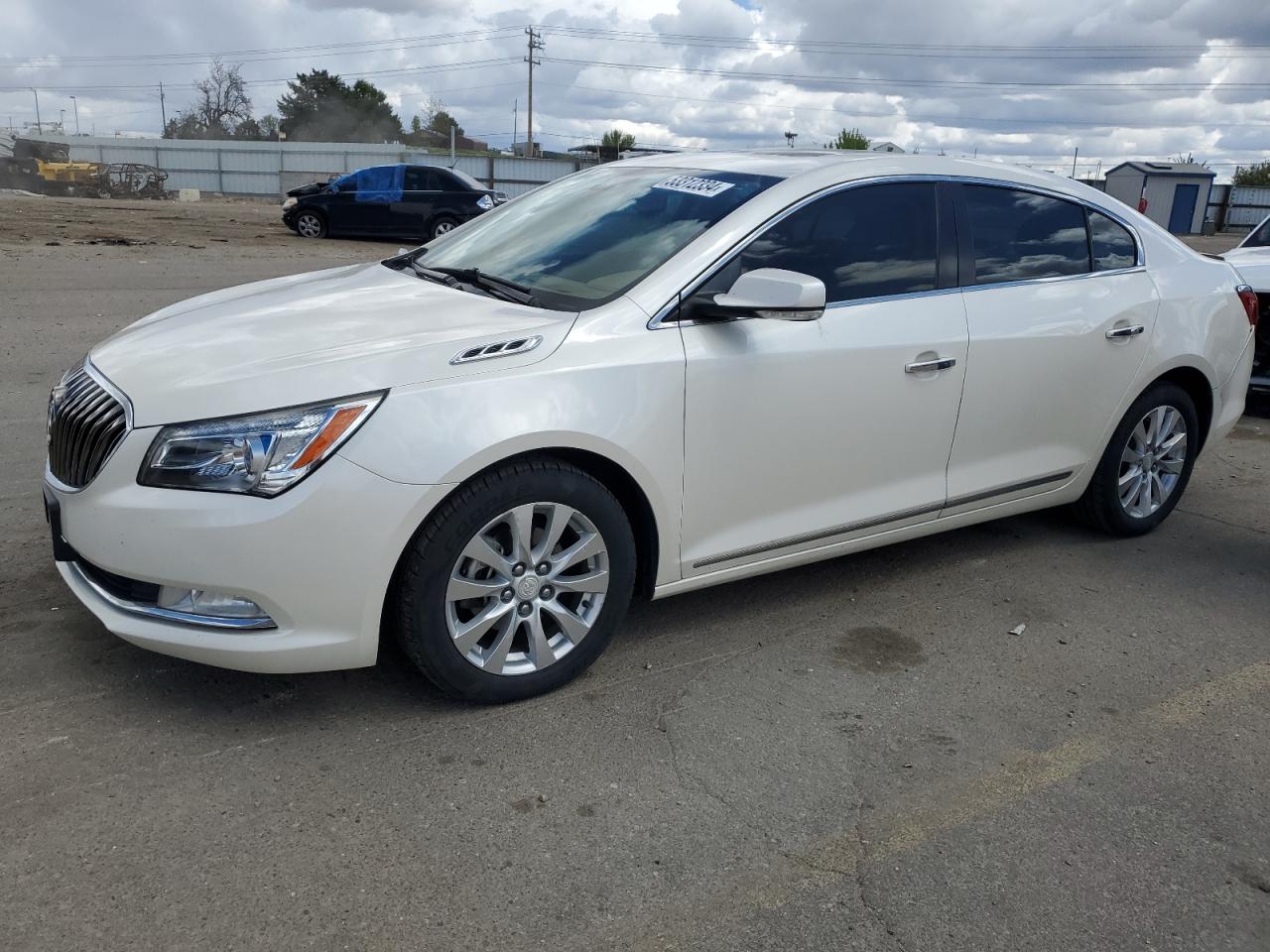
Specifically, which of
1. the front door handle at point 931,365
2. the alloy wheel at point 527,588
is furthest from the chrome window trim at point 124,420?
the front door handle at point 931,365

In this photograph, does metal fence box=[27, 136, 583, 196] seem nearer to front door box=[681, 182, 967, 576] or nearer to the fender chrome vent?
front door box=[681, 182, 967, 576]

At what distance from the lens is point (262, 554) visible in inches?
119

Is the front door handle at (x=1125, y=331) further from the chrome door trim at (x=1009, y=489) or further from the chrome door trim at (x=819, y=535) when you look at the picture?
the chrome door trim at (x=819, y=535)

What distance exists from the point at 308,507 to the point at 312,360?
0.47 metres

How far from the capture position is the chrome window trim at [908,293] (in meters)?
3.66

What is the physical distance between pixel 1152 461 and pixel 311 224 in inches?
775

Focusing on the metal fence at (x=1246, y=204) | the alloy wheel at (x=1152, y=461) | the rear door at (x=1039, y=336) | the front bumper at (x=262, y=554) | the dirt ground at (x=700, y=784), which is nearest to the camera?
the dirt ground at (x=700, y=784)

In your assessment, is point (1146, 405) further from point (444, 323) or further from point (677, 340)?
point (444, 323)

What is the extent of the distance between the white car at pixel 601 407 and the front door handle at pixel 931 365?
1 cm

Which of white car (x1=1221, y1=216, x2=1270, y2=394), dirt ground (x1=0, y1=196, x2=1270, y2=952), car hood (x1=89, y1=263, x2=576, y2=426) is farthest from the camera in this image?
white car (x1=1221, y1=216, x2=1270, y2=394)

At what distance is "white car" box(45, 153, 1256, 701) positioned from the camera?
10.1ft

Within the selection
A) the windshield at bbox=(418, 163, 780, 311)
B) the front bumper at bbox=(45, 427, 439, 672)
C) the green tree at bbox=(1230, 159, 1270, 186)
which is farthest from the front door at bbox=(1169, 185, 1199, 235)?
the front bumper at bbox=(45, 427, 439, 672)

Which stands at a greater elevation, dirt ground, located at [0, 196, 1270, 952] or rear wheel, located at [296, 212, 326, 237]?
rear wheel, located at [296, 212, 326, 237]

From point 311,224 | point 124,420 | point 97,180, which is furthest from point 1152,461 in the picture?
point 97,180
